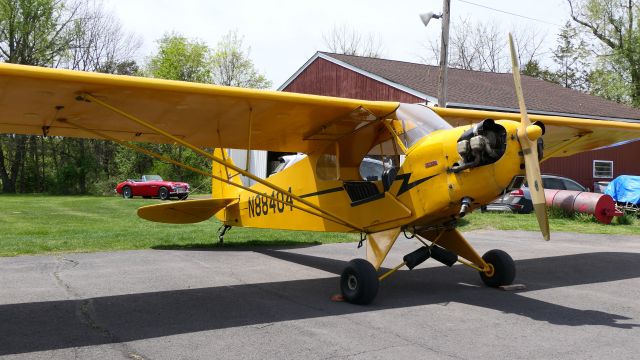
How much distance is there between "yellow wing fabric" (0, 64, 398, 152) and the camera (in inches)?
231

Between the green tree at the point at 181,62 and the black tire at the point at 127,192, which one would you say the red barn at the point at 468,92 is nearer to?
the black tire at the point at 127,192

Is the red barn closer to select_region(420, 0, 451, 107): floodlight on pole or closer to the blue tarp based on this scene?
select_region(420, 0, 451, 107): floodlight on pole

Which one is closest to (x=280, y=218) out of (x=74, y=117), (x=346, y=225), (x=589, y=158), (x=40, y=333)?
(x=346, y=225)

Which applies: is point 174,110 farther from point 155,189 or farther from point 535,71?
point 535,71

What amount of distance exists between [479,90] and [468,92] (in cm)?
149

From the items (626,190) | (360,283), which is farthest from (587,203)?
(360,283)

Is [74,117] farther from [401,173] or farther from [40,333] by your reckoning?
[401,173]

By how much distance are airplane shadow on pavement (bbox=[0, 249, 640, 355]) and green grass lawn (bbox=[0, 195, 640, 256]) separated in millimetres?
4771

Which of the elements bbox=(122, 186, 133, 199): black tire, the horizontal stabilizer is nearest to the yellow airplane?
the horizontal stabilizer

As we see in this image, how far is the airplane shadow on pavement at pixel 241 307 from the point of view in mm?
5098

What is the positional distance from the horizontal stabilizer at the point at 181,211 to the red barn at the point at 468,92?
11.6 meters

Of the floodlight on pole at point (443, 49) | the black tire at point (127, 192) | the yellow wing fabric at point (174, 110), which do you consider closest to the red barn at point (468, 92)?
the floodlight on pole at point (443, 49)

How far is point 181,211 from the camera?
10469mm

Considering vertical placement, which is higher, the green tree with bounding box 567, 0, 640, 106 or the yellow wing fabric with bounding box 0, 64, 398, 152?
the green tree with bounding box 567, 0, 640, 106
